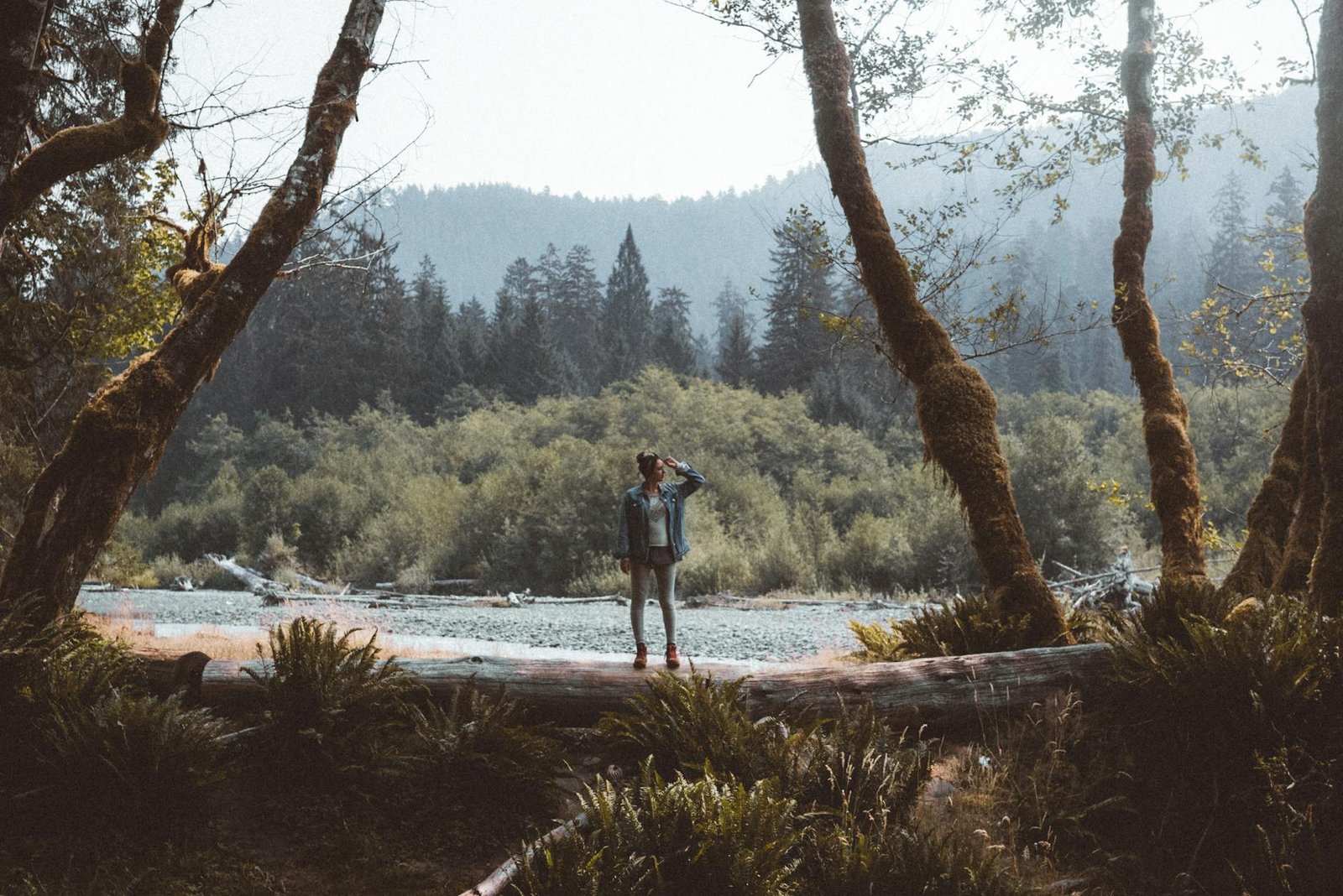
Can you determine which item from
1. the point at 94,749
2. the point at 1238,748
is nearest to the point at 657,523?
the point at 94,749

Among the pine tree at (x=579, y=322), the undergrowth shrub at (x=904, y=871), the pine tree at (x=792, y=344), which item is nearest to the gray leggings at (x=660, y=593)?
the undergrowth shrub at (x=904, y=871)

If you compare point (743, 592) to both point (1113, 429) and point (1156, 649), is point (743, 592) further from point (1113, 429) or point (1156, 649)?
point (1113, 429)

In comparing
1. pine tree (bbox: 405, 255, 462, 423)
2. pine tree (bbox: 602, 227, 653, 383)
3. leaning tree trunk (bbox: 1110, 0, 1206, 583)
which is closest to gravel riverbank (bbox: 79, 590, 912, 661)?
leaning tree trunk (bbox: 1110, 0, 1206, 583)

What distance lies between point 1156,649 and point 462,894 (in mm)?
4527

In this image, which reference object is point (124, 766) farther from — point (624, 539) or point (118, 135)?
point (118, 135)

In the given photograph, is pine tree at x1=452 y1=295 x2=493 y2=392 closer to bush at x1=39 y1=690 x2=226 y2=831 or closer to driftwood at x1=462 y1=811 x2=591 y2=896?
bush at x1=39 y1=690 x2=226 y2=831

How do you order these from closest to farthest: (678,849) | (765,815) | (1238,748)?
(678,849), (765,815), (1238,748)

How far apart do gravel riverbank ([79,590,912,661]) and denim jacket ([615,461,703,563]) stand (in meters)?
4.89

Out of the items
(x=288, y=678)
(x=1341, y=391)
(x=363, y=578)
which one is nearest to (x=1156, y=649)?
(x=1341, y=391)

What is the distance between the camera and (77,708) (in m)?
4.53

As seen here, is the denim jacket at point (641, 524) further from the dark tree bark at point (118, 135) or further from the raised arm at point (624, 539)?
the dark tree bark at point (118, 135)

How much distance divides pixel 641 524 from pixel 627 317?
2043 inches

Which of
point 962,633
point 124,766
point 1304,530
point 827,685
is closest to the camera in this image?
point 124,766

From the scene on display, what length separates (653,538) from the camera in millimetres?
6184
